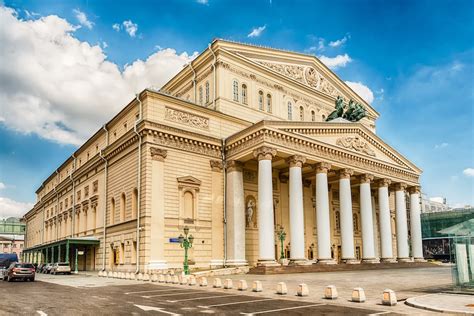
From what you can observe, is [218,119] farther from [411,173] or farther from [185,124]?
[411,173]

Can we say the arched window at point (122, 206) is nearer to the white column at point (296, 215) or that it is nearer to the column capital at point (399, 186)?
the white column at point (296, 215)

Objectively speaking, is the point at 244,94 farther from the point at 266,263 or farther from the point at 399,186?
the point at 399,186

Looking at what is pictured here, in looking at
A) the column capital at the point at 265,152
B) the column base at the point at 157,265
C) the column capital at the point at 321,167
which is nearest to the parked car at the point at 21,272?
the column base at the point at 157,265

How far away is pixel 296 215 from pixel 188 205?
9.35 meters

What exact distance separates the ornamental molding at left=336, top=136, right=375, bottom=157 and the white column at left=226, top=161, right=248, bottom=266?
11.3m

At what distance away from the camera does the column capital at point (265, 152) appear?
37688 mm

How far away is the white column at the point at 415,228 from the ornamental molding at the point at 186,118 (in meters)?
29.7

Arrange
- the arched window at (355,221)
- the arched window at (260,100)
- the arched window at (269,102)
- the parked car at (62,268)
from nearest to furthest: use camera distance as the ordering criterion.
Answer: the parked car at (62,268) < the arched window at (260,100) < the arched window at (269,102) < the arched window at (355,221)

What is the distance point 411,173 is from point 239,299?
42.2 meters

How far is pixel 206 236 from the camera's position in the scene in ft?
129

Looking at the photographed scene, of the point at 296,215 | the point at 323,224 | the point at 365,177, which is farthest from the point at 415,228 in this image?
the point at 296,215

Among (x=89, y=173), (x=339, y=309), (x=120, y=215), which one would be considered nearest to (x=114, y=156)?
(x=120, y=215)

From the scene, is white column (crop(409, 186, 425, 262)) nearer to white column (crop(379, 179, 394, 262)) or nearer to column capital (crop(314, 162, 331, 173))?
white column (crop(379, 179, 394, 262))

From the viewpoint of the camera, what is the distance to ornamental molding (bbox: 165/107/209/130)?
38969 millimetres
